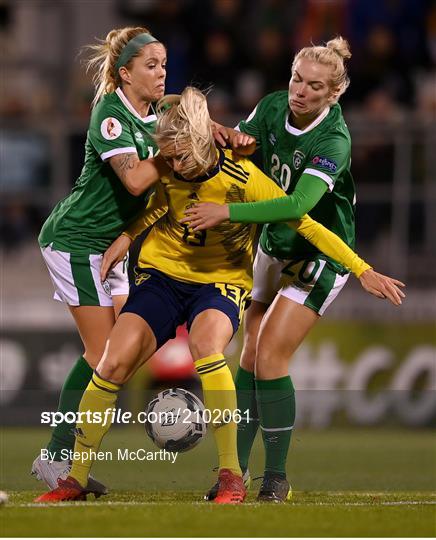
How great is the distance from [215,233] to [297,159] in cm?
64

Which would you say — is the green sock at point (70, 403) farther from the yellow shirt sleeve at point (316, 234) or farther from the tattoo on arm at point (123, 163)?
the yellow shirt sleeve at point (316, 234)

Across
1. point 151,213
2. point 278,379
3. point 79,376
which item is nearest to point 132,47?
point 151,213

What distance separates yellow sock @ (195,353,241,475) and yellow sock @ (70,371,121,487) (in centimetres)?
45

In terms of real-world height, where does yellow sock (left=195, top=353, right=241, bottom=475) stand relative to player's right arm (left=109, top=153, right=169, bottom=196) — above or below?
below

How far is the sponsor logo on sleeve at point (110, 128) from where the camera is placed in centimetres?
625

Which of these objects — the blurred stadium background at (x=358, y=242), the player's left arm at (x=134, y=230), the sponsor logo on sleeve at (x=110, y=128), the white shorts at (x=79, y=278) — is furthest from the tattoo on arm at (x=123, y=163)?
the blurred stadium background at (x=358, y=242)

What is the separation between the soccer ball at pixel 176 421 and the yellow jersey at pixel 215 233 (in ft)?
2.02

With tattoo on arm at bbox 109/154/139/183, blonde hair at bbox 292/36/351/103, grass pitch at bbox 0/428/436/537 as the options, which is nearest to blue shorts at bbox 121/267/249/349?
tattoo on arm at bbox 109/154/139/183

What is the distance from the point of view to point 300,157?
643 centimetres

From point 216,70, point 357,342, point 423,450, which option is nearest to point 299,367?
point 357,342

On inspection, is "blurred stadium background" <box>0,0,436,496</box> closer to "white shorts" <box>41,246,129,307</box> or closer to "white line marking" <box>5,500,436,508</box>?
"white line marking" <box>5,500,436,508</box>

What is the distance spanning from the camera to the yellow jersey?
608 cm

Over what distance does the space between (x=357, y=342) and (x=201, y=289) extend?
6174 millimetres

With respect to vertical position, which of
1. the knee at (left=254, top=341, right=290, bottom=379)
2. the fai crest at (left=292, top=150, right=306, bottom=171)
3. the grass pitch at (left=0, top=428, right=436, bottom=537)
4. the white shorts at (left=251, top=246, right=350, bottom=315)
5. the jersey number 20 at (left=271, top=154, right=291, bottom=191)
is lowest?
the grass pitch at (left=0, top=428, right=436, bottom=537)
